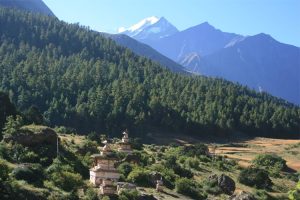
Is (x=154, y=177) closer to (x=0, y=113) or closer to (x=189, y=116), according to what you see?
(x=0, y=113)

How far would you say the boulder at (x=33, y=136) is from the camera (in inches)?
2156

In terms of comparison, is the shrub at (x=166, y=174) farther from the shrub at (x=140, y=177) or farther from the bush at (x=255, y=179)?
the bush at (x=255, y=179)

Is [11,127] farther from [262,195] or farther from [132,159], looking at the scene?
[262,195]

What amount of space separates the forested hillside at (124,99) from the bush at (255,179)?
165ft

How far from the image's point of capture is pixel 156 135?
382 ft

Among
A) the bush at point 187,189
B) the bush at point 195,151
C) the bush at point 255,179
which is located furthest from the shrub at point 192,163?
the bush at point 187,189

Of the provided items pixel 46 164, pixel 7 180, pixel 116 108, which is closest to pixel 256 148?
pixel 116 108

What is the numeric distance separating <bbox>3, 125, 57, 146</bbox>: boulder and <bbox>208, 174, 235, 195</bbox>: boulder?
16.4 metres

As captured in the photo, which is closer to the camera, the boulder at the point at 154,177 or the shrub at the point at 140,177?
the shrub at the point at 140,177

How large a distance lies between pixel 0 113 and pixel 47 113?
48.2 m

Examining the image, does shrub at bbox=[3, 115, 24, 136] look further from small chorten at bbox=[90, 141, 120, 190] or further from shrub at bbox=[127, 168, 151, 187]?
shrub at bbox=[127, 168, 151, 187]

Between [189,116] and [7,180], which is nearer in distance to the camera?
[7,180]

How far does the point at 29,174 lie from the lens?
4641 cm

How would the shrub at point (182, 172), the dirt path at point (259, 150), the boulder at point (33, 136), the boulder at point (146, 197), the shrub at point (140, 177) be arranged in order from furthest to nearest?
the dirt path at point (259, 150) < the shrub at point (182, 172) < the boulder at point (33, 136) < the shrub at point (140, 177) < the boulder at point (146, 197)
